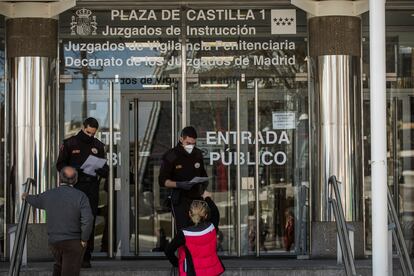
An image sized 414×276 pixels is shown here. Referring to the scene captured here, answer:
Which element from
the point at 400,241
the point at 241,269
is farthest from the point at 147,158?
the point at 400,241

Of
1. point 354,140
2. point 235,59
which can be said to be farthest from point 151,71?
point 354,140

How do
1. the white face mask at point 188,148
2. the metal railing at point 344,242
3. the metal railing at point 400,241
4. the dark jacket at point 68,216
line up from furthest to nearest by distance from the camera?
the white face mask at point 188,148 → the metal railing at point 400,241 → the metal railing at point 344,242 → the dark jacket at point 68,216

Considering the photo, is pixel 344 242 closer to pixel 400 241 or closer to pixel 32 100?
pixel 400 241

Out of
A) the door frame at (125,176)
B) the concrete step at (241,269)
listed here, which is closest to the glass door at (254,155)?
the door frame at (125,176)

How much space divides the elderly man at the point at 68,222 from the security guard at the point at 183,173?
60.4 inches

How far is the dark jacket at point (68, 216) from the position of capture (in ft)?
25.4

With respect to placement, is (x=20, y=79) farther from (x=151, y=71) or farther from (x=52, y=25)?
(x=151, y=71)

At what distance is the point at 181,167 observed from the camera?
9.27 m

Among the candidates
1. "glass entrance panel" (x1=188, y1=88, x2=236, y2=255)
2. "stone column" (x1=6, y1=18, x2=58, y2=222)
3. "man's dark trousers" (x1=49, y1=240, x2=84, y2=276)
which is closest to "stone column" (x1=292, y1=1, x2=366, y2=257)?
"glass entrance panel" (x1=188, y1=88, x2=236, y2=255)

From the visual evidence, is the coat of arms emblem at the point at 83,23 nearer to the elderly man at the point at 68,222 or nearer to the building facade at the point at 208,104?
the building facade at the point at 208,104

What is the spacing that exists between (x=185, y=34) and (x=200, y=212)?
4451 millimetres

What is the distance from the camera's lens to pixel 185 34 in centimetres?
1144

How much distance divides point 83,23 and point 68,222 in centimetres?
440

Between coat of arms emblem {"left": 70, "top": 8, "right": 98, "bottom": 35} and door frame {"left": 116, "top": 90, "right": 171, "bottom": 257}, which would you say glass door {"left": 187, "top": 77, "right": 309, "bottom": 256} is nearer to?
door frame {"left": 116, "top": 90, "right": 171, "bottom": 257}
